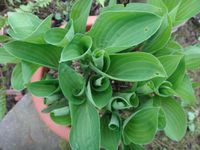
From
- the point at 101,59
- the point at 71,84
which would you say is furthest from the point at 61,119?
the point at 101,59

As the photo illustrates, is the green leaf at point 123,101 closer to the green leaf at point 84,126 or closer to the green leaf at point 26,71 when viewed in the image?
the green leaf at point 84,126

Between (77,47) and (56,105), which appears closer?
(77,47)

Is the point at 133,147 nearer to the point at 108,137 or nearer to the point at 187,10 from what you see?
the point at 108,137

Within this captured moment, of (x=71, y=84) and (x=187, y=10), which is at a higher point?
(x=187, y=10)

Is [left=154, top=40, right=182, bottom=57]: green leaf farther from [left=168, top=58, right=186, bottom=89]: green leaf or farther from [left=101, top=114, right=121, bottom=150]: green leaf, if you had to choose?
[left=101, top=114, right=121, bottom=150]: green leaf

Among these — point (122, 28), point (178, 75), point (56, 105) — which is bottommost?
point (56, 105)
